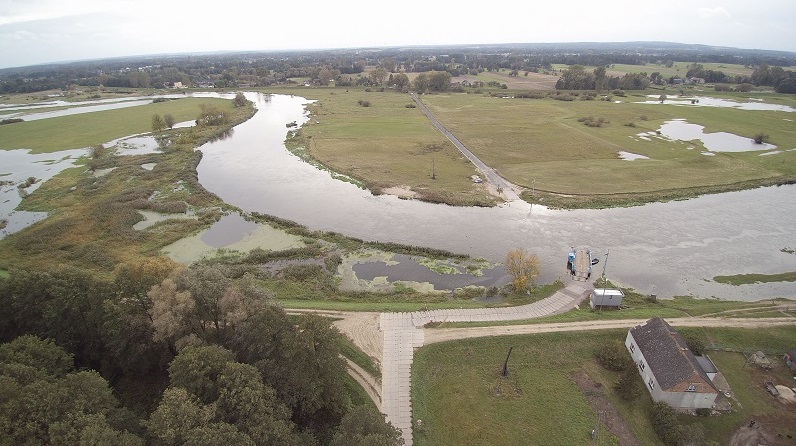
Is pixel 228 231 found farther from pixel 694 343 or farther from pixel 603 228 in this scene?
pixel 694 343

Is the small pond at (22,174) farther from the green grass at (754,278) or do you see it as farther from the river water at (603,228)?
the green grass at (754,278)

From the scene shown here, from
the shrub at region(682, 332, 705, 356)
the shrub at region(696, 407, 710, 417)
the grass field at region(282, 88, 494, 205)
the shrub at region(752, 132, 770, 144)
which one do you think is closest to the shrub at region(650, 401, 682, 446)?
the shrub at region(696, 407, 710, 417)

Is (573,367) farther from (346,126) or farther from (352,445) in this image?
(346,126)

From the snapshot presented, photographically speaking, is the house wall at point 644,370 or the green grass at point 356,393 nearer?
the house wall at point 644,370

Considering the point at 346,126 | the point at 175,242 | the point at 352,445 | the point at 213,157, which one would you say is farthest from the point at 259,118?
the point at 352,445

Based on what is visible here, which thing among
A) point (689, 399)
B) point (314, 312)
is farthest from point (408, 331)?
point (689, 399)

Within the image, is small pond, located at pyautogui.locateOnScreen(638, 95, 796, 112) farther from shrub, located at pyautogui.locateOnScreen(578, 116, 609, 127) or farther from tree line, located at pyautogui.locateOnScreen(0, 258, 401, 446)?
tree line, located at pyautogui.locateOnScreen(0, 258, 401, 446)

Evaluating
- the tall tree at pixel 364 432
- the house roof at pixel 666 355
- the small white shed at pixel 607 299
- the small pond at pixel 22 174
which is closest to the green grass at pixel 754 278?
the small white shed at pixel 607 299
